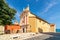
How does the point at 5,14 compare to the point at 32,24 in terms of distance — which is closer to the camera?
the point at 5,14

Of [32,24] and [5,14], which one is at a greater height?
[5,14]

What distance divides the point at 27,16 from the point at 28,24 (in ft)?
9.03

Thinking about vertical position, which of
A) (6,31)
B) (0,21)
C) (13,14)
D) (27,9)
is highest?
(27,9)

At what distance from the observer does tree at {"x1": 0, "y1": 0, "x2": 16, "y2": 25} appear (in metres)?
24.1

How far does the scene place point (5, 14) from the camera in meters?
24.8

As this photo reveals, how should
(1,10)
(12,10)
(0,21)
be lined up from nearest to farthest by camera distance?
(0,21) < (1,10) < (12,10)

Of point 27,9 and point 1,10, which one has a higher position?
point 27,9

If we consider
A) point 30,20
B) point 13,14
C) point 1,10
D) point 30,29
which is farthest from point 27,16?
point 1,10

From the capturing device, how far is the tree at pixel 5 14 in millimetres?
24062

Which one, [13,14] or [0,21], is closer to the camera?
[0,21]

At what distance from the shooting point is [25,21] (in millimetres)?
41719

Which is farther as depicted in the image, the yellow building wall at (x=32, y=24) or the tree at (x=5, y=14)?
the yellow building wall at (x=32, y=24)

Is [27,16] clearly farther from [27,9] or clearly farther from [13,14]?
[13,14]

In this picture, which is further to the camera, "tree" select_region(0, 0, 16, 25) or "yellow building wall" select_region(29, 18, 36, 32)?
"yellow building wall" select_region(29, 18, 36, 32)
